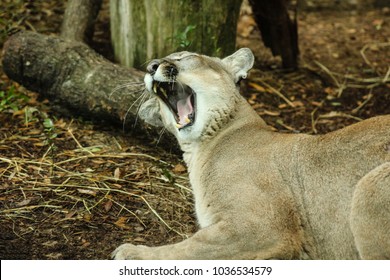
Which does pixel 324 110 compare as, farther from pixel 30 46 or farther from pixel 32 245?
pixel 32 245

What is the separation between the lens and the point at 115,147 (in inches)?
314

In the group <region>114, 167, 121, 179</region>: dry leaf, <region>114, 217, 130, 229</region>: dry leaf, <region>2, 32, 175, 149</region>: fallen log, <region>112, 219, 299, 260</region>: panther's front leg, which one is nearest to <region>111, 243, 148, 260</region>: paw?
<region>112, 219, 299, 260</region>: panther's front leg

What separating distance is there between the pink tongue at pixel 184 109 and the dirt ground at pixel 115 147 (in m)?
1.00

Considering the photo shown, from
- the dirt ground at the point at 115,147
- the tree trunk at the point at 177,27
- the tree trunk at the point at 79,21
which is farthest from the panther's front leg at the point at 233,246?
the tree trunk at the point at 79,21

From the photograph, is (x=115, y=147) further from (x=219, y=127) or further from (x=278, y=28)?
(x=278, y=28)

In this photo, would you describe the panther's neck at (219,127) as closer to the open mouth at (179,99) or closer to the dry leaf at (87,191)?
the open mouth at (179,99)

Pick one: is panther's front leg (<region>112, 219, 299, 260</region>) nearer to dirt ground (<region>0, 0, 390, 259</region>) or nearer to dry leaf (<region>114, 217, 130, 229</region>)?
dirt ground (<region>0, 0, 390, 259</region>)

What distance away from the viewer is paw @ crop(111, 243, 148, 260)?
18.3ft

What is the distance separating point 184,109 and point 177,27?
2265 mm

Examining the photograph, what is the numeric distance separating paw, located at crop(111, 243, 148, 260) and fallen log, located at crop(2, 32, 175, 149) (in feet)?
7.44

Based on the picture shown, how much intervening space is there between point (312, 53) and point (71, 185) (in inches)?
205

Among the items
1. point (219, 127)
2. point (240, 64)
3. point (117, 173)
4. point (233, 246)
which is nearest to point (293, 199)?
point (233, 246)

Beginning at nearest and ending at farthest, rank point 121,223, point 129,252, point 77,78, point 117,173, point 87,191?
point 129,252, point 121,223, point 87,191, point 117,173, point 77,78
